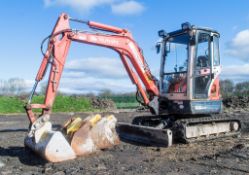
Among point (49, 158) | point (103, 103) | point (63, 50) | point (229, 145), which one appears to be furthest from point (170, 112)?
point (103, 103)

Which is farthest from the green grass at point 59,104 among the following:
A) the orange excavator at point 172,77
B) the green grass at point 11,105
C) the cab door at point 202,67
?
the cab door at point 202,67

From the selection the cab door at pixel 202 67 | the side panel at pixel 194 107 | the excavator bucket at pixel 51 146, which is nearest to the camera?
the excavator bucket at pixel 51 146

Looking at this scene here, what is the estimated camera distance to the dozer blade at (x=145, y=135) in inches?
387

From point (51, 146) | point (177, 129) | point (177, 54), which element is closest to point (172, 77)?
point (177, 54)

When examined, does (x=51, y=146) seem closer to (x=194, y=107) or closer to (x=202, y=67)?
(x=194, y=107)

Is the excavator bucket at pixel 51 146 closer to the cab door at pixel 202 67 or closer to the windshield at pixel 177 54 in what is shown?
the cab door at pixel 202 67

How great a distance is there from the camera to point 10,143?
37.0 ft

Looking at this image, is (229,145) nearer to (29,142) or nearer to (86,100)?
(29,142)

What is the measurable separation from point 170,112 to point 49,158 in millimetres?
4086

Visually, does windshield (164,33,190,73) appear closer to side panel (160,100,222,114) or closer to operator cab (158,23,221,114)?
operator cab (158,23,221,114)

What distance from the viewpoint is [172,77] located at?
10977 millimetres

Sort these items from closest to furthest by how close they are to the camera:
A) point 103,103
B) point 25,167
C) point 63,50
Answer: point 25,167, point 63,50, point 103,103

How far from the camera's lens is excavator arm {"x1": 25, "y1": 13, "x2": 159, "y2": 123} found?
30.5 ft

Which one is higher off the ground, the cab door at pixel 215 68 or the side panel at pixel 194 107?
the cab door at pixel 215 68
